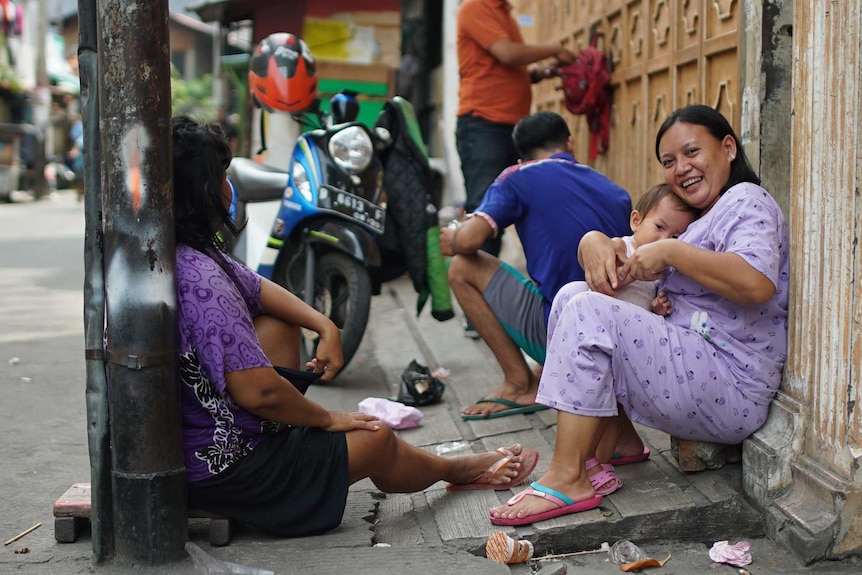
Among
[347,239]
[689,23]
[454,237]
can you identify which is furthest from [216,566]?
[689,23]

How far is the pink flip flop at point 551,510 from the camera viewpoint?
3012 millimetres

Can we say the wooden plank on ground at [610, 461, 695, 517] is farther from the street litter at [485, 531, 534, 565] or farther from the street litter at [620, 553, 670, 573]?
the street litter at [485, 531, 534, 565]

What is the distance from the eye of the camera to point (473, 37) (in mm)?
6125

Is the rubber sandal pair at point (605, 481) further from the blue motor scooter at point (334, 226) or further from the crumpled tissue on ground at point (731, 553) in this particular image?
the blue motor scooter at point (334, 226)

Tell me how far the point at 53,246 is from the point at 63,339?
6361 millimetres

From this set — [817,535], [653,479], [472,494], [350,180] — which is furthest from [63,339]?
[817,535]

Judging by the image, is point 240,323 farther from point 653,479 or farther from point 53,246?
point 53,246

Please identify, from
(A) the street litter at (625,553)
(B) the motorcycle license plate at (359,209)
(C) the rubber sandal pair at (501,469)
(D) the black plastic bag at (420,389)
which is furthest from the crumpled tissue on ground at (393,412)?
(A) the street litter at (625,553)

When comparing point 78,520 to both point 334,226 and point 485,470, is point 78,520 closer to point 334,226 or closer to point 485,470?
point 485,470

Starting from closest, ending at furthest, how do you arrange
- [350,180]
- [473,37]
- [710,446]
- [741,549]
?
[741,549] → [710,446] → [350,180] → [473,37]

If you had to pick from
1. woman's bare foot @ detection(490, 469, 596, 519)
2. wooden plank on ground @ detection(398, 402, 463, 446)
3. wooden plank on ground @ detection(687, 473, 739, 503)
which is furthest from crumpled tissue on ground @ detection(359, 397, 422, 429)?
wooden plank on ground @ detection(687, 473, 739, 503)

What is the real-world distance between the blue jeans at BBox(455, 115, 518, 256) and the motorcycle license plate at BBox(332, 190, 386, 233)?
962mm

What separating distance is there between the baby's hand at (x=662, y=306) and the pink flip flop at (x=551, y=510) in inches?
23.8

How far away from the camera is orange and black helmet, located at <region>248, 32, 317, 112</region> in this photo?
607 centimetres
